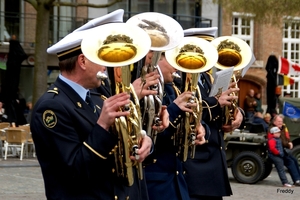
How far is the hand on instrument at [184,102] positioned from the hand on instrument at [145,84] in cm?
88

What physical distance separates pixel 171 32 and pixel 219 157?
6.06 ft

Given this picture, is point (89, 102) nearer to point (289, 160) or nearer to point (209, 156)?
point (209, 156)

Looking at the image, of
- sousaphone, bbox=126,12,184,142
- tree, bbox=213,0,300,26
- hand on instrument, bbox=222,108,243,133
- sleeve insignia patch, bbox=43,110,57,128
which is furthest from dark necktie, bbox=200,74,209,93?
tree, bbox=213,0,300,26

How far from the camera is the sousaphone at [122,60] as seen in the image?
3980 millimetres

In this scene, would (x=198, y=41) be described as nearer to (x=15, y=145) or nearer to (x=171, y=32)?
(x=171, y=32)

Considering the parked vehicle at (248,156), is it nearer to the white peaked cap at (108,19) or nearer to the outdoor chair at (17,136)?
the outdoor chair at (17,136)

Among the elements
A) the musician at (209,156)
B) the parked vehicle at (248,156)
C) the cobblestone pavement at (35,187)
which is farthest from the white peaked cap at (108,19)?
the parked vehicle at (248,156)

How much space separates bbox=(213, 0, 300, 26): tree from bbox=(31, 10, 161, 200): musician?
17.1 m

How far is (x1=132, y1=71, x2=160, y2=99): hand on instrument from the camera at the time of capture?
4672mm

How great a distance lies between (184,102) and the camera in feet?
18.6

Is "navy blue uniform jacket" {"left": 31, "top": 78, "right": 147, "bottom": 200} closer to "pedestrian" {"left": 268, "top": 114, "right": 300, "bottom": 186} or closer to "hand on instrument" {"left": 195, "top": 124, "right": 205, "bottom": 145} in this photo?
"hand on instrument" {"left": 195, "top": 124, "right": 205, "bottom": 145}

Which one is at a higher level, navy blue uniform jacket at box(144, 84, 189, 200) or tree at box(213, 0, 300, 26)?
tree at box(213, 0, 300, 26)

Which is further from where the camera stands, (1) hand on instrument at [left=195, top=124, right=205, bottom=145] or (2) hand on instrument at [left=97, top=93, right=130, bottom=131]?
(1) hand on instrument at [left=195, top=124, right=205, bottom=145]

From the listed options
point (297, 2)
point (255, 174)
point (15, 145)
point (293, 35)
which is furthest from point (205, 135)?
point (293, 35)
